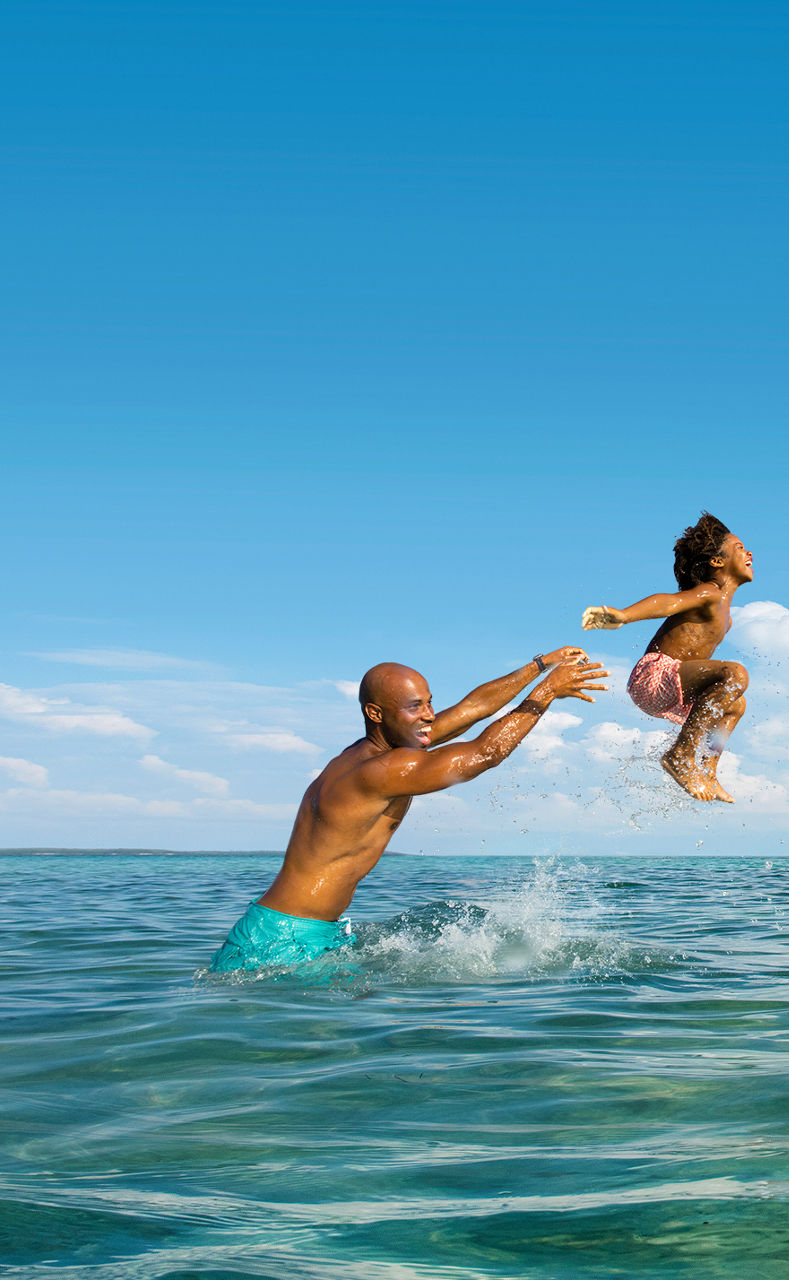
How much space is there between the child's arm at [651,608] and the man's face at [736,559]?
0.23 meters

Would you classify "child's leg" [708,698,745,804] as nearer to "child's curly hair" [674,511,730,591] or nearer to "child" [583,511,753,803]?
"child" [583,511,753,803]

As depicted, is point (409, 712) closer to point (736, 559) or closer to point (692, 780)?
point (692, 780)

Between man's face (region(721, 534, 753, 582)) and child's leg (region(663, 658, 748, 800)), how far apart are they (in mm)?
759

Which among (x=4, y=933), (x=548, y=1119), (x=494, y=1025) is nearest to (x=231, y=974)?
(x=494, y=1025)

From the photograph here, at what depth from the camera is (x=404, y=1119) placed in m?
4.27

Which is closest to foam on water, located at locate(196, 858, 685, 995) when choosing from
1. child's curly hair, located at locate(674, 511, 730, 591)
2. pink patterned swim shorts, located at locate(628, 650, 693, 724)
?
pink patterned swim shorts, located at locate(628, 650, 693, 724)

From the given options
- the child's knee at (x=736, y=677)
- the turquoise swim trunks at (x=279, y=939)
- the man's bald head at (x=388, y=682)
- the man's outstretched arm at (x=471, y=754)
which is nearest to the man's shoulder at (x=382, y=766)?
the man's outstretched arm at (x=471, y=754)

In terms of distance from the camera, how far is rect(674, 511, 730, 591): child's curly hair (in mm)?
9141

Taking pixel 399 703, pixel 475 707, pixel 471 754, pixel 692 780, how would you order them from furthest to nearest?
pixel 692 780 → pixel 475 707 → pixel 399 703 → pixel 471 754

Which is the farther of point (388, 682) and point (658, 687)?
point (658, 687)

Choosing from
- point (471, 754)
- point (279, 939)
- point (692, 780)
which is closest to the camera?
point (471, 754)

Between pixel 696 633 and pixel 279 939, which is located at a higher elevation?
pixel 696 633

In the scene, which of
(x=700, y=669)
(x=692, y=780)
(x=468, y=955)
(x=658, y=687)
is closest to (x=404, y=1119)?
(x=468, y=955)

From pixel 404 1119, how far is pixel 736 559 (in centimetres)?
619
